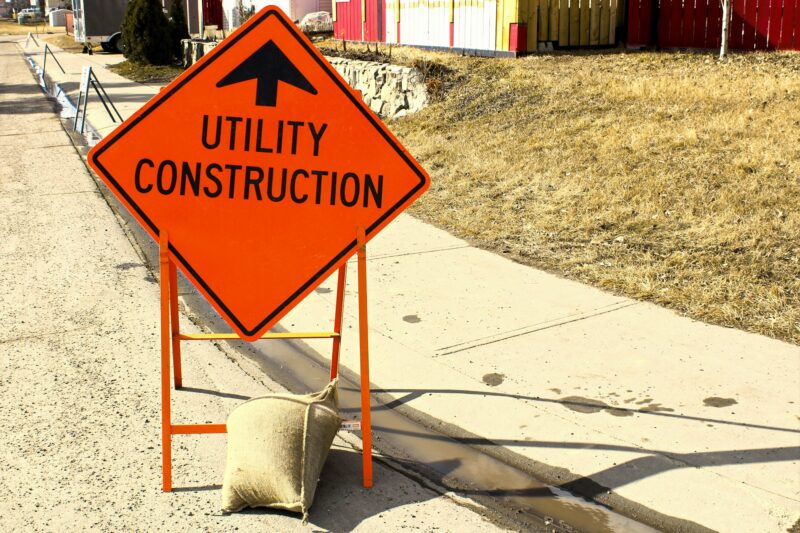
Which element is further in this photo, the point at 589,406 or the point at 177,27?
the point at 177,27

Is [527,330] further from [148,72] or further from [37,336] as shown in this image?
[148,72]

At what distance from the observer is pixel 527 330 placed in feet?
20.9

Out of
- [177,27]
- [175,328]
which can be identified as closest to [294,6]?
[177,27]

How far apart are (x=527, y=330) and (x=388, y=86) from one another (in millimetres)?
9576

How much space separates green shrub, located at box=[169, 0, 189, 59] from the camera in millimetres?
31250

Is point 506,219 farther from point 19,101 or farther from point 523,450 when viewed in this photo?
point 19,101

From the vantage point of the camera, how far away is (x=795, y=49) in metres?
13.6

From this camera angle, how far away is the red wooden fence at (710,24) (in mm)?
13680

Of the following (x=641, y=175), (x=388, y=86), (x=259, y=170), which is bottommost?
(x=641, y=175)

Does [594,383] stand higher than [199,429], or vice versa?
[199,429]

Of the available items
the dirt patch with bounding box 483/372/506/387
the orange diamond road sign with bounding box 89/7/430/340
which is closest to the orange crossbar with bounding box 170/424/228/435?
the orange diamond road sign with bounding box 89/7/430/340

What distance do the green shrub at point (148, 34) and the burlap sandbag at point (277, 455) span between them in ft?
92.3

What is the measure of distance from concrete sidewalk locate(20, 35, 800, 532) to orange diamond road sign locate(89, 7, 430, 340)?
4.16 feet

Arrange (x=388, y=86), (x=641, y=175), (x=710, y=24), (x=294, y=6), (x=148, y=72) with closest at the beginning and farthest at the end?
(x=641, y=175)
(x=710, y=24)
(x=388, y=86)
(x=148, y=72)
(x=294, y=6)
